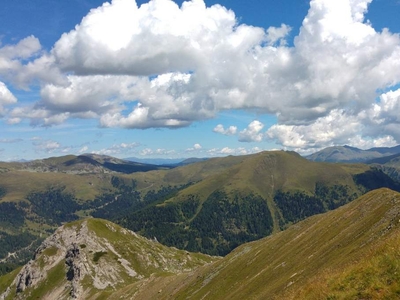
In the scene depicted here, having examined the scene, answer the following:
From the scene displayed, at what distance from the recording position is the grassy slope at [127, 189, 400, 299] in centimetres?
4102

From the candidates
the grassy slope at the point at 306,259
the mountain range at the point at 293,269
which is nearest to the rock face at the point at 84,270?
the mountain range at the point at 293,269

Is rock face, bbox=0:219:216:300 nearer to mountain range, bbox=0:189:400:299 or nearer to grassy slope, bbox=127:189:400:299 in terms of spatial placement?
mountain range, bbox=0:189:400:299

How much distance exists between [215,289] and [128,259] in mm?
120568

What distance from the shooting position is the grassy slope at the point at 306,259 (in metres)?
41.0

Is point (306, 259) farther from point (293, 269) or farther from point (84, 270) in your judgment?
point (84, 270)

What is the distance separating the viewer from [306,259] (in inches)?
2372

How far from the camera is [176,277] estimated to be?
372 feet

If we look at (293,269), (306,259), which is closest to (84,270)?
(293,269)

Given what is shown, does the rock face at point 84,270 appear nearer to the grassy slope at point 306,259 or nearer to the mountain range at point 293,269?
the mountain range at point 293,269

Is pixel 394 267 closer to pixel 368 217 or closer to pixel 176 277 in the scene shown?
pixel 368 217

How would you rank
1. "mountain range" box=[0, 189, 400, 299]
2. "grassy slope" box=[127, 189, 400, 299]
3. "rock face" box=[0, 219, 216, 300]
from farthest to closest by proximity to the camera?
"rock face" box=[0, 219, 216, 300], "grassy slope" box=[127, 189, 400, 299], "mountain range" box=[0, 189, 400, 299]

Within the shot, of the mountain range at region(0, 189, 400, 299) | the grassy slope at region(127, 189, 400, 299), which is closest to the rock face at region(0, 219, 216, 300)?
the mountain range at region(0, 189, 400, 299)

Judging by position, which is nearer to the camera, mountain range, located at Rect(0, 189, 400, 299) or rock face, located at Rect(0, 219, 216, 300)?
mountain range, located at Rect(0, 189, 400, 299)

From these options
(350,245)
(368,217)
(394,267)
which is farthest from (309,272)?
(394,267)
